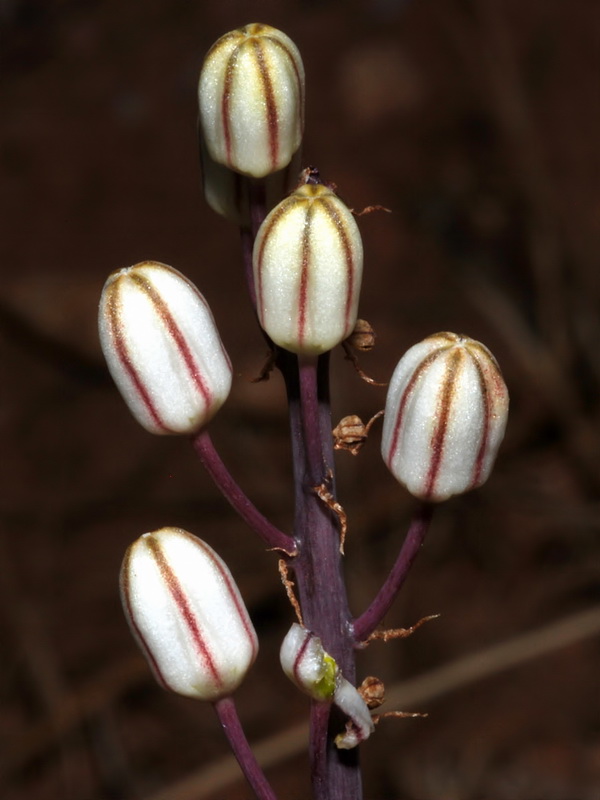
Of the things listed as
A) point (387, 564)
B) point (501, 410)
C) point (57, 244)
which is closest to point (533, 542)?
point (387, 564)

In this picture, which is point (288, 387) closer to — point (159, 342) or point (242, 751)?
point (159, 342)

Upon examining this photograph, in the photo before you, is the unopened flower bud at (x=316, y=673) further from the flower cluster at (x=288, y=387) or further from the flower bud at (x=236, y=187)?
the flower bud at (x=236, y=187)

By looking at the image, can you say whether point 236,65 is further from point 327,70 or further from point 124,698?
point 327,70

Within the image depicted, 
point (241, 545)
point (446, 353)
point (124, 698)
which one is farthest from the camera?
point (241, 545)

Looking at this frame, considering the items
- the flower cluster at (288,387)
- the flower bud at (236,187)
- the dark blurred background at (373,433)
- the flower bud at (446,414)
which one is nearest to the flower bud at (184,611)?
the flower cluster at (288,387)

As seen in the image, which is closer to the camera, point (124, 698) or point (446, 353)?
point (446, 353)

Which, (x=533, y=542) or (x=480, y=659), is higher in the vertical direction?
(x=480, y=659)

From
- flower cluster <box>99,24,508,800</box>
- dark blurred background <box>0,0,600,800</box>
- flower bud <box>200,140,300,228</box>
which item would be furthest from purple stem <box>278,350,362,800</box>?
dark blurred background <box>0,0,600,800</box>
